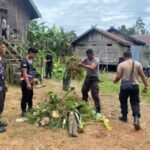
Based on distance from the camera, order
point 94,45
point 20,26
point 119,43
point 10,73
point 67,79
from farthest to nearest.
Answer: point 94,45 → point 119,43 → point 20,26 → point 10,73 → point 67,79

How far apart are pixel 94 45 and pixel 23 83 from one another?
22.5 m

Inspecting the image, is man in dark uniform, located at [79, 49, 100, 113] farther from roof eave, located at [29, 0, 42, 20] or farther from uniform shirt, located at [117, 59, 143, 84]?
roof eave, located at [29, 0, 42, 20]

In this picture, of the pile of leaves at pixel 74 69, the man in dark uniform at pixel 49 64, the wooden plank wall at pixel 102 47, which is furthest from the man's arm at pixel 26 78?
the wooden plank wall at pixel 102 47

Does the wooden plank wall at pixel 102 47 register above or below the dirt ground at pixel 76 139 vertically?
above

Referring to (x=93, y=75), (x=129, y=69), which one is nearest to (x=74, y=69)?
(x=93, y=75)

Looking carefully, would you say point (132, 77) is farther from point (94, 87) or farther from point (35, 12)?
point (35, 12)

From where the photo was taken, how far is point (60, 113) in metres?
7.42

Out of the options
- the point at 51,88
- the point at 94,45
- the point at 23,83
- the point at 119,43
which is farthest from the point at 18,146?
the point at 94,45

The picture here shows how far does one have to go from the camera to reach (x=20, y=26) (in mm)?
21594

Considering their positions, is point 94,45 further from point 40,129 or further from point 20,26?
point 40,129

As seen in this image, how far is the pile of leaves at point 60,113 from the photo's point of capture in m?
7.18

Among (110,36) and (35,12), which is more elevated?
(35,12)

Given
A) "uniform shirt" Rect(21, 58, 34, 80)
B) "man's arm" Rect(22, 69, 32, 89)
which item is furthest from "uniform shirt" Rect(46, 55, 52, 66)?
"man's arm" Rect(22, 69, 32, 89)

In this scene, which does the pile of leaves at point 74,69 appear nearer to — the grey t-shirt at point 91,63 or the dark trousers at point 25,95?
the grey t-shirt at point 91,63
